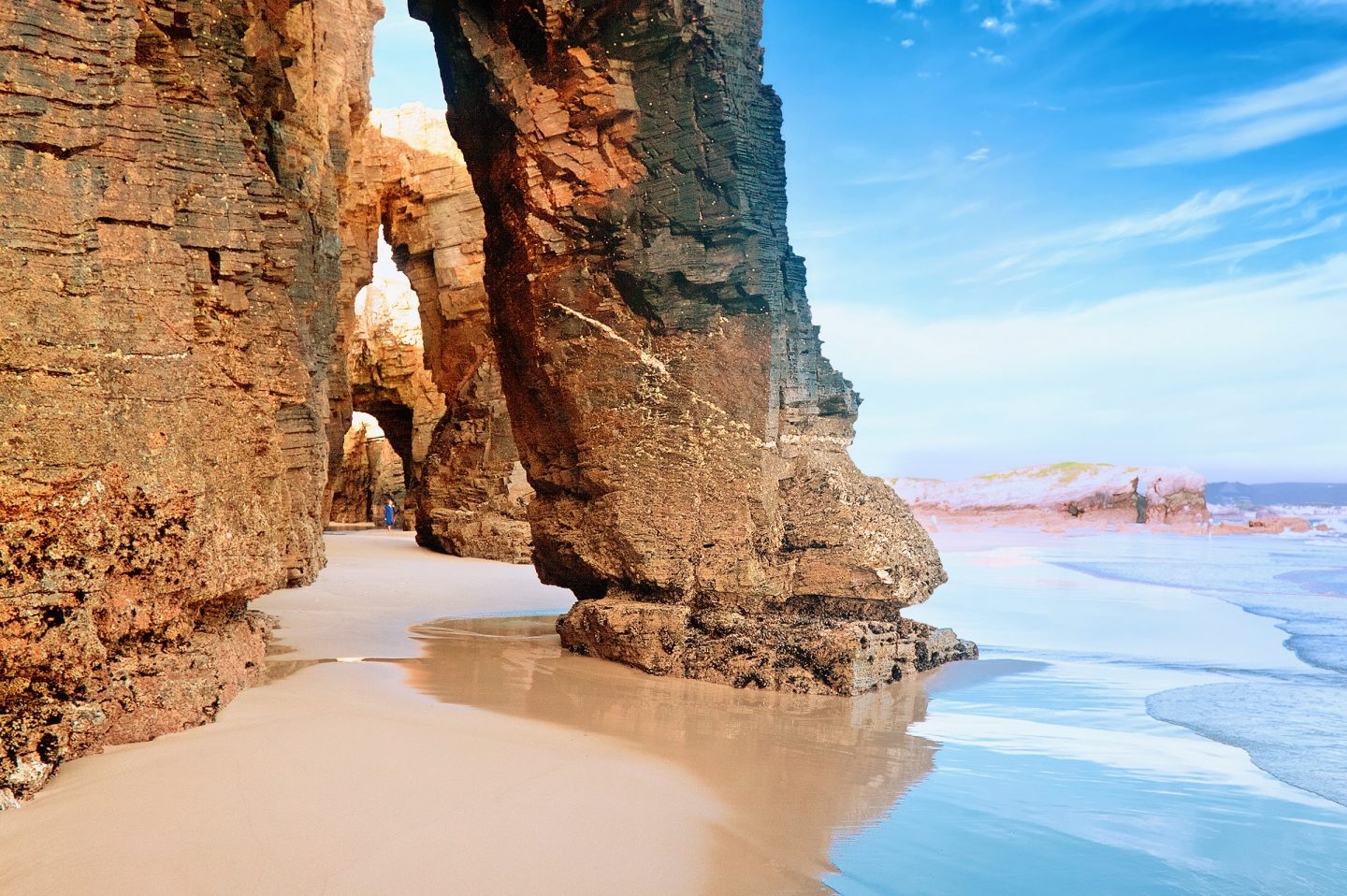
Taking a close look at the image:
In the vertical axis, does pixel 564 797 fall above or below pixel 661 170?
below

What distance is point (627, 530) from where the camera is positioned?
6684mm

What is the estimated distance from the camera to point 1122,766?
15.5 ft

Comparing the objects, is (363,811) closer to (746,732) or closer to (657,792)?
(657,792)

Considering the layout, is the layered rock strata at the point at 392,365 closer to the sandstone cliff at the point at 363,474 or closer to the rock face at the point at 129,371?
the sandstone cliff at the point at 363,474

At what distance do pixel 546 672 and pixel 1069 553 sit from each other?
698 inches

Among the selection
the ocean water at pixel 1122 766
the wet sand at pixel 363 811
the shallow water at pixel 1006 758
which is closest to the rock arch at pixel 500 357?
the wet sand at pixel 363 811

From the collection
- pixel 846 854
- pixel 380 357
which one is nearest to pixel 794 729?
pixel 846 854

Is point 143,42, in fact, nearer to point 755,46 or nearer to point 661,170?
point 661,170

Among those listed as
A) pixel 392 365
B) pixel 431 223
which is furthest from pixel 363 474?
pixel 431 223

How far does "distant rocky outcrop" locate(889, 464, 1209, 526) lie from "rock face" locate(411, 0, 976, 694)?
23.5 meters

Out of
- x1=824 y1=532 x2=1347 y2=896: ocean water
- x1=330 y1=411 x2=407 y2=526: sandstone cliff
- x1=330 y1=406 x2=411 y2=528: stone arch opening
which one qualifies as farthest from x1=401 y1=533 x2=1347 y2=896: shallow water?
x1=330 y1=411 x2=407 y2=526: sandstone cliff

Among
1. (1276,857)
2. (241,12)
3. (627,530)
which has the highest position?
(241,12)

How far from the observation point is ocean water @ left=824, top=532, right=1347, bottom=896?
3447 millimetres

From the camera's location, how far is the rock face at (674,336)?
6633 millimetres
